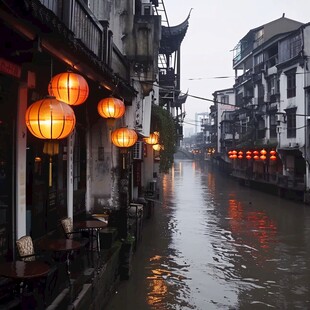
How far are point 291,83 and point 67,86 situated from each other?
30079 millimetres

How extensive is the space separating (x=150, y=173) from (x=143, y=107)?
10.2 metres

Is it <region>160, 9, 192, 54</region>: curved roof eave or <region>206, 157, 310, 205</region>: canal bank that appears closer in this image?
<region>160, 9, 192, 54</region>: curved roof eave

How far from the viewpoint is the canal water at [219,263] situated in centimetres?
952

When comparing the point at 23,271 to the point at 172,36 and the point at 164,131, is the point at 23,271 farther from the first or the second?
the point at 172,36

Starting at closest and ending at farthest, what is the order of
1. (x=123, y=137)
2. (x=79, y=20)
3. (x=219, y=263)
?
1. (x=79, y=20)
2. (x=123, y=137)
3. (x=219, y=263)

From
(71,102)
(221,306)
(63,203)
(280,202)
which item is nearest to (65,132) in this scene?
(71,102)

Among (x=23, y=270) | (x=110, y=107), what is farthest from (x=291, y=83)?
(x=23, y=270)

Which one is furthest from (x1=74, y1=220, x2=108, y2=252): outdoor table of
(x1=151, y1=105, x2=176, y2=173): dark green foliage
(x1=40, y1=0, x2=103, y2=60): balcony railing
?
(x1=151, y1=105, x2=176, y2=173): dark green foliage

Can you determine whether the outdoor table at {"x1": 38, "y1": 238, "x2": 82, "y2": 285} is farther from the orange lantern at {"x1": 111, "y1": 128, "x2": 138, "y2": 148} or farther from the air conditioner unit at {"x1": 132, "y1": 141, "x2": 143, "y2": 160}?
the air conditioner unit at {"x1": 132, "y1": 141, "x2": 143, "y2": 160}

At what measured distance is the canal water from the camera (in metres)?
9.52

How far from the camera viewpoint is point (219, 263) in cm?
1280

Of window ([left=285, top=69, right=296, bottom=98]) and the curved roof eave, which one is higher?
the curved roof eave

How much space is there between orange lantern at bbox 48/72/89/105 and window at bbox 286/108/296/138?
93.2 feet

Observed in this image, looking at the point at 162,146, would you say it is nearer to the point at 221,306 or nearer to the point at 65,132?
the point at 221,306
